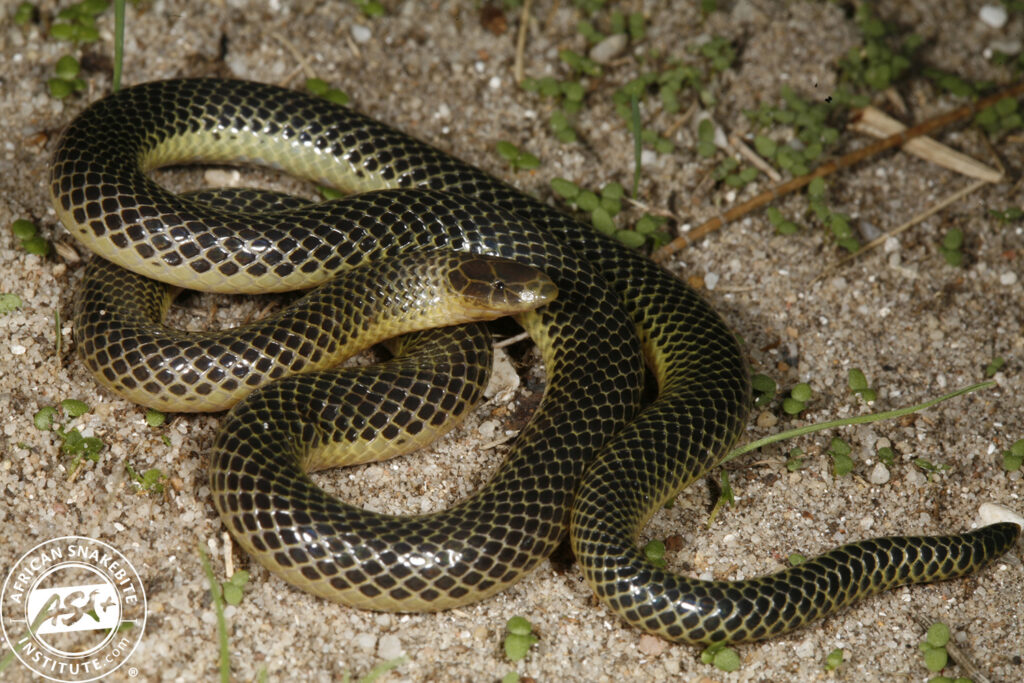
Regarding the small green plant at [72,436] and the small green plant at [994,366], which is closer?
the small green plant at [72,436]

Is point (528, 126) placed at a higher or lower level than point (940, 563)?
higher

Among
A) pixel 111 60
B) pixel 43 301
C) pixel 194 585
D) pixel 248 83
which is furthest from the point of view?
pixel 111 60

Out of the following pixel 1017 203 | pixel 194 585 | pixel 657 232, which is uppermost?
pixel 1017 203

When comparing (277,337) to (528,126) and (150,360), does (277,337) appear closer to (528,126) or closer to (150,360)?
(150,360)

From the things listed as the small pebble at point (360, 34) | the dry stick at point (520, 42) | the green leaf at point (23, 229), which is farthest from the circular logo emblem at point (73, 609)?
the dry stick at point (520, 42)

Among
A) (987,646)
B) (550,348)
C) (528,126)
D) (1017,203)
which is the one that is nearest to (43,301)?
(550,348)

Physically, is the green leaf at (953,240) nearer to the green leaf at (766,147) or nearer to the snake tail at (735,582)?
the green leaf at (766,147)

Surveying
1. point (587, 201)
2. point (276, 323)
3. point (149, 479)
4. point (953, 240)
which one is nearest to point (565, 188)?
point (587, 201)
